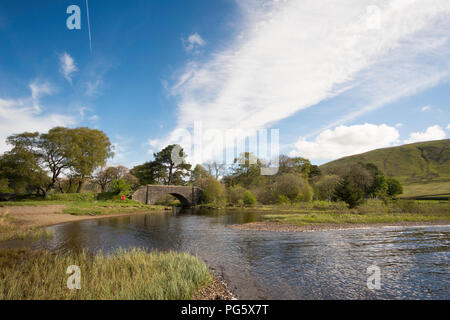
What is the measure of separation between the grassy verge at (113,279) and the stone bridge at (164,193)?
137 feet

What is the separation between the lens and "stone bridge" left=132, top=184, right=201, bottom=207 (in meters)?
50.6

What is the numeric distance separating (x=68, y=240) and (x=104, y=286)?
1163 centimetres

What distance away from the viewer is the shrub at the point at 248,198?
5159 cm

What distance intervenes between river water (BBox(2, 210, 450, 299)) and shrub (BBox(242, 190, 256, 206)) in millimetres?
32983

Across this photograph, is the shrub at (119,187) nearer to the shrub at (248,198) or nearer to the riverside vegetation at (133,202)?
the riverside vegetation at (133,202)

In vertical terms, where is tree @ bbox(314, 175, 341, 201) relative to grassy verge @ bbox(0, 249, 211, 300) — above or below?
above

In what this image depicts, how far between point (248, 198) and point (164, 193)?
66.7 feet

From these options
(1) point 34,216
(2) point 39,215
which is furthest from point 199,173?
(1) point 34,216

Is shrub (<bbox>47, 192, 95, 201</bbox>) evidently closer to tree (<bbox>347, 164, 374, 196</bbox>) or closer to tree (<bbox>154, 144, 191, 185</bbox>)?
tree (<bbox>154, 144, 191, 185</bbox>)

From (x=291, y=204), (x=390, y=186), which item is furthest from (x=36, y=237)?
(x=390, y=186)

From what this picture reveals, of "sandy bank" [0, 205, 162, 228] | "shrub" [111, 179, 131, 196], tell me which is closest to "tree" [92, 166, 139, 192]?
"shrub" [111, 179, 131, 196]

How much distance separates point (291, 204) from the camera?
151ft
